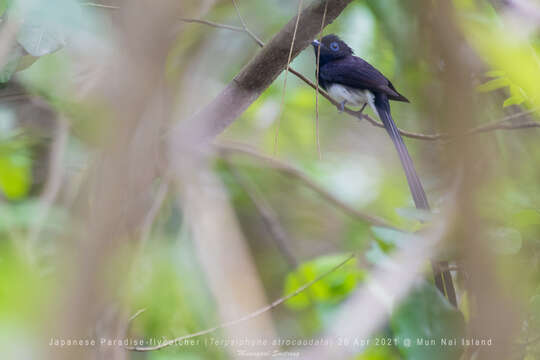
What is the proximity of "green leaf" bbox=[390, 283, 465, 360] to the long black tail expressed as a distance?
3 centimetres

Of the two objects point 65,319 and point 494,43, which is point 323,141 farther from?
point 65,319

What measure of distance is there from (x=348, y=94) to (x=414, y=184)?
56 cm

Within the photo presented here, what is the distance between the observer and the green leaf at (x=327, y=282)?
1.52 meters

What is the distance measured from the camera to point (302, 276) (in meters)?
1.74

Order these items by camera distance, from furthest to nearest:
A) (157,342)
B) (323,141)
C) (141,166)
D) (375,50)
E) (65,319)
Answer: (323,141) → (375,50) → (157,342) → (141,166) → (65,319)

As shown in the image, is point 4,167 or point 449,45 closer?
point 449,45

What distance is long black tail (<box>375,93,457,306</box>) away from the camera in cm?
117

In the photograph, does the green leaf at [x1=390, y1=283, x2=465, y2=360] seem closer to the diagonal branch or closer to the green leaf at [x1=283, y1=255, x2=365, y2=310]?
the green leaf at [x1=283, y1=255, x2=365, y2=310]

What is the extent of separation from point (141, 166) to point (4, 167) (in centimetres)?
130

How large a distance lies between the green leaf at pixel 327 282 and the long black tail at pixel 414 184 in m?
0.29

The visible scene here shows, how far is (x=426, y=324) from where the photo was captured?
3.91 feet

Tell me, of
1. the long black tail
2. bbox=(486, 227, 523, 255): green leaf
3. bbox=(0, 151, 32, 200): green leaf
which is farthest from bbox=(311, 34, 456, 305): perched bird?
bbox=(0, 151, 32, 200): green leaf

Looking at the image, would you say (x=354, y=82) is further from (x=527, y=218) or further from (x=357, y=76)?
(x=527, y=218)

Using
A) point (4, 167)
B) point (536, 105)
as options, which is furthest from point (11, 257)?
point (536, 105)
